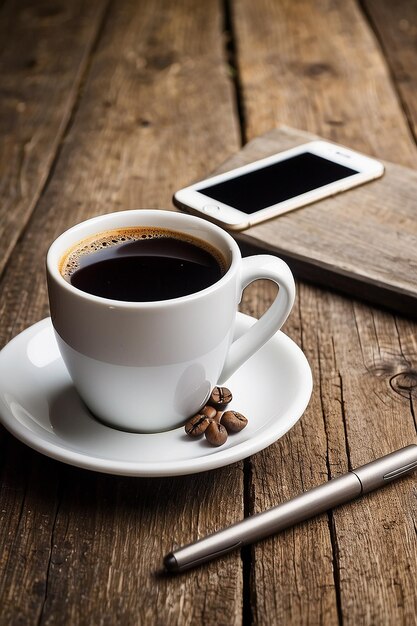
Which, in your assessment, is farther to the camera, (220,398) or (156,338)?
(220,398)

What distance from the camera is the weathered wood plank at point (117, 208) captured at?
729 millimetres

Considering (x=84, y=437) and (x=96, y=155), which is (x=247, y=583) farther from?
(x=96, y=155)

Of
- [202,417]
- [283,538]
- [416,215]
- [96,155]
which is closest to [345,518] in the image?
[283,538]

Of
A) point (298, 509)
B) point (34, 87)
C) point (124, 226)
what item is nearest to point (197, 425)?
point (298, 509)

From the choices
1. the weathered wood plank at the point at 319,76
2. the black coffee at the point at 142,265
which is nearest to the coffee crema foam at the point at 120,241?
the black coffee at the point at 142,265

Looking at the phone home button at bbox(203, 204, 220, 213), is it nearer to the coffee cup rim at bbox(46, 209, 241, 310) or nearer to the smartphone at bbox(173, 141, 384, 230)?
the smartphone at bbox(173, 141, 384, 230)

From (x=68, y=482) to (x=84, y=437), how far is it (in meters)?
0.05

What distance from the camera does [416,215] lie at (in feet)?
4.26

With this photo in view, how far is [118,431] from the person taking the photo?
34.0 inches

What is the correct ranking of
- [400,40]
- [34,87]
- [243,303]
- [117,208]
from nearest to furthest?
[243,303] < [117,208] < [34,87] < [400,40]

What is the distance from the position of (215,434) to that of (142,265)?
0.65 feet

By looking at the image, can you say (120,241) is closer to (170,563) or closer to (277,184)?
(170,563)

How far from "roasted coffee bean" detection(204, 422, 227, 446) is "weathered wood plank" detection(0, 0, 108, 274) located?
1.87 ft

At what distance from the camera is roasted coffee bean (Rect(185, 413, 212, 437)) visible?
33.4 inches
